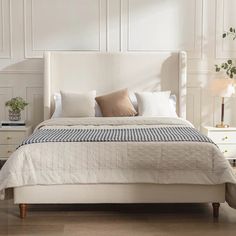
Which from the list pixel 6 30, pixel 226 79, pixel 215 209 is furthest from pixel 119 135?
pixel 6 30

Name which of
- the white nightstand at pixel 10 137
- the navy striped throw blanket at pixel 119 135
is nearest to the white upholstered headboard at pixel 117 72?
the white nightstand at pixel 10 137

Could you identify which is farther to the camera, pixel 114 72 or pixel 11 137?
pixel 114 72

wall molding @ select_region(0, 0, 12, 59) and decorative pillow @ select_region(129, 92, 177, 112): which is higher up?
wall molding @ select_region(0, 0, 12, 59)

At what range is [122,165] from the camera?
359 centimetres

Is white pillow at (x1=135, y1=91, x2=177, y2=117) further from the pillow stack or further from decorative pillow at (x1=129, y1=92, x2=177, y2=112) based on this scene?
decorative pillow at (x1=129, y1=92, x2=177, y2=112)

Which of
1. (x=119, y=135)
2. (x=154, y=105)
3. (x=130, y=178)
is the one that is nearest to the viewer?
(x=130, y=178)

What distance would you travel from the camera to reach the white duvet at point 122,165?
358 centimetres

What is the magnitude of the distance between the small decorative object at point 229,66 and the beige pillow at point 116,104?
1115 millimetres

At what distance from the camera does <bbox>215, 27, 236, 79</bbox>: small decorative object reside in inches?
222

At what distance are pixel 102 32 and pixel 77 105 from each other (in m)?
1.02

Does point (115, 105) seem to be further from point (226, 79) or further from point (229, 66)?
point (229, 66)

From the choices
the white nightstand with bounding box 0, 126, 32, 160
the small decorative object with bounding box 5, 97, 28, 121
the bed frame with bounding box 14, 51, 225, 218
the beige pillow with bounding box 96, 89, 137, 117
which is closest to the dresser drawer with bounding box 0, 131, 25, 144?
the white nightstand with bounding box 0, 126, 32, 160

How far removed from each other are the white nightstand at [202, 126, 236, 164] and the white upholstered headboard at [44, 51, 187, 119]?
440mm

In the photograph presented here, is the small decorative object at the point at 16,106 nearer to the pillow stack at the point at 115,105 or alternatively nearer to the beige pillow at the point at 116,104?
the pillow stack at the point at 115,105
